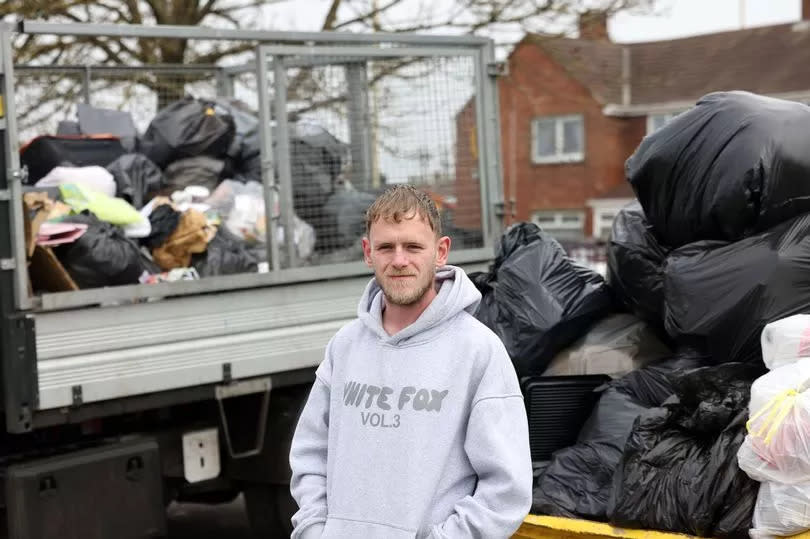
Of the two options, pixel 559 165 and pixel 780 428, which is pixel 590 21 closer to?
pixel 780 428

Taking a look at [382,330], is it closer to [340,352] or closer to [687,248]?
[340,352]

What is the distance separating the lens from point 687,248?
432 centimetres

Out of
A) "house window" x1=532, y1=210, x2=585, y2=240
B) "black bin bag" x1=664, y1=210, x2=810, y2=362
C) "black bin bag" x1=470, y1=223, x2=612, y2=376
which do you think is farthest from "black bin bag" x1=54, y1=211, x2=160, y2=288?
"house window" x1=532, y1=210, x2=585, y2=240

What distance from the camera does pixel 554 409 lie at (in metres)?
4.41

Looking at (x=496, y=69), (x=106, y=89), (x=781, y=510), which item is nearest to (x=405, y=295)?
(x=781, y=510)

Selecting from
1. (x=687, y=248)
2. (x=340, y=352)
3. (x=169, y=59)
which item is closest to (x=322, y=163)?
(x=687, y=248)

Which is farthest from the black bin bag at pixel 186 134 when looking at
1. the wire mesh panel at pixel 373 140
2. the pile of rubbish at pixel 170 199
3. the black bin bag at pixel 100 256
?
the black bin bag at pixel 100 256

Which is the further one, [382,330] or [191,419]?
[191,419]

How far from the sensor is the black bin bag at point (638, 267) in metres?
4.65

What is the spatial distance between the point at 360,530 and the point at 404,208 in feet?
2.16

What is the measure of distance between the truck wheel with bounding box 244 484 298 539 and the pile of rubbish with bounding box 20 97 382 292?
1031 millimetres

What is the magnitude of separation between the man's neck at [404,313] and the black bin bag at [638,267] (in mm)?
2064

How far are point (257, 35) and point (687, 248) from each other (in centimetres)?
234

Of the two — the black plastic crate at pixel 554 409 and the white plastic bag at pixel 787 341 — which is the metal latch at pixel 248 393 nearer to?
the black plastic crate at pixel 554 409
